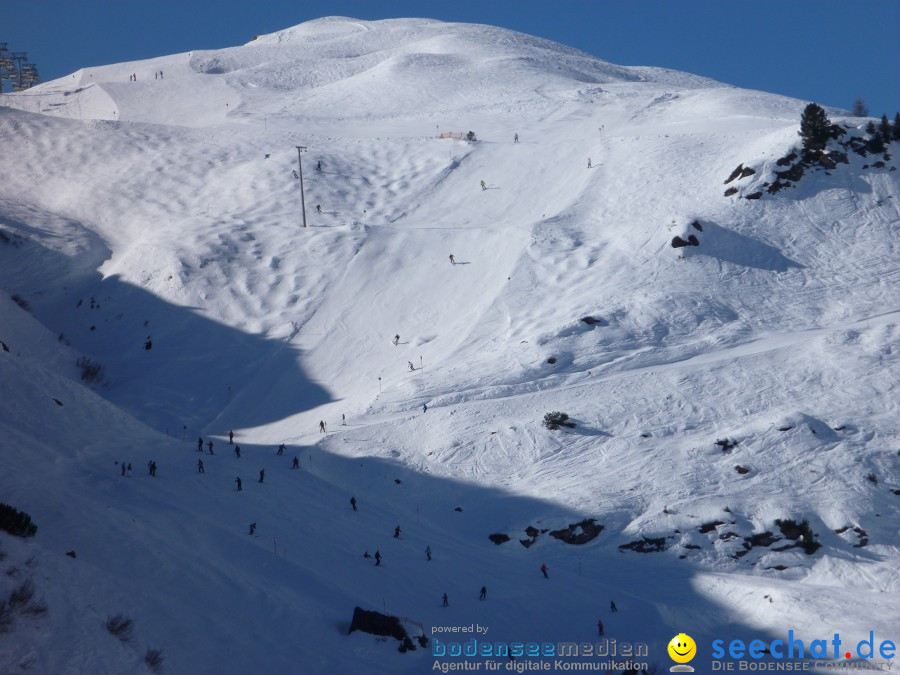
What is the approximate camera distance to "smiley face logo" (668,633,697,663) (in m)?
25.1

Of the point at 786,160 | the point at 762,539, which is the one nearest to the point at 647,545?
the point at 762,539

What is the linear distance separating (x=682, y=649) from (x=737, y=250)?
31.7 meters

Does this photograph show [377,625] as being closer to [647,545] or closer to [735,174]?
[647,545]

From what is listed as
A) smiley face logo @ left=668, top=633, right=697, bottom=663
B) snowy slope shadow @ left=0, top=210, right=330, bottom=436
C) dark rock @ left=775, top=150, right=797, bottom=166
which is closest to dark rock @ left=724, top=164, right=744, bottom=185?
dark rock @ left=775, top=150, right=797, bottom=166

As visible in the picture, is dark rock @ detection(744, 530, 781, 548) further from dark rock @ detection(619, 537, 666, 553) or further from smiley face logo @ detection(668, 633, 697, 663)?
smiley face logo @ detection(668, 633, 697, 663)

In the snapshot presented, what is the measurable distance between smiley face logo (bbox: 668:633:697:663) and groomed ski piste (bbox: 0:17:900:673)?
0.39 m

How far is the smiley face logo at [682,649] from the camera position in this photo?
2508 cm

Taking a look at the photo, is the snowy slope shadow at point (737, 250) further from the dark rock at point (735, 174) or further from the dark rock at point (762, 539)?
the dark rock at point (762, 539)

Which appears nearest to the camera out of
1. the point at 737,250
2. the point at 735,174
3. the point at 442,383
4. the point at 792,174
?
the point at 442,383

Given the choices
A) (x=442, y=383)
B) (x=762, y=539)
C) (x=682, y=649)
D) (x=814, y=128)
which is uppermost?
(x=814, y=128)

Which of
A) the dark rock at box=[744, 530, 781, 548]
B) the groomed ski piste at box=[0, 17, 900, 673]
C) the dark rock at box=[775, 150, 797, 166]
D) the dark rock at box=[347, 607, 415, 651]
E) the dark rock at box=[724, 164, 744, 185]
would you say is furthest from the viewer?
the dark rock at box=[724, 164, 744, 185]

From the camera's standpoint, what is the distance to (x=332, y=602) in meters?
24.4

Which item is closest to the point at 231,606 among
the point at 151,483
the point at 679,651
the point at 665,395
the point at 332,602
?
the point at 332,602

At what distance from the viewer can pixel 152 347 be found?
49.7m
